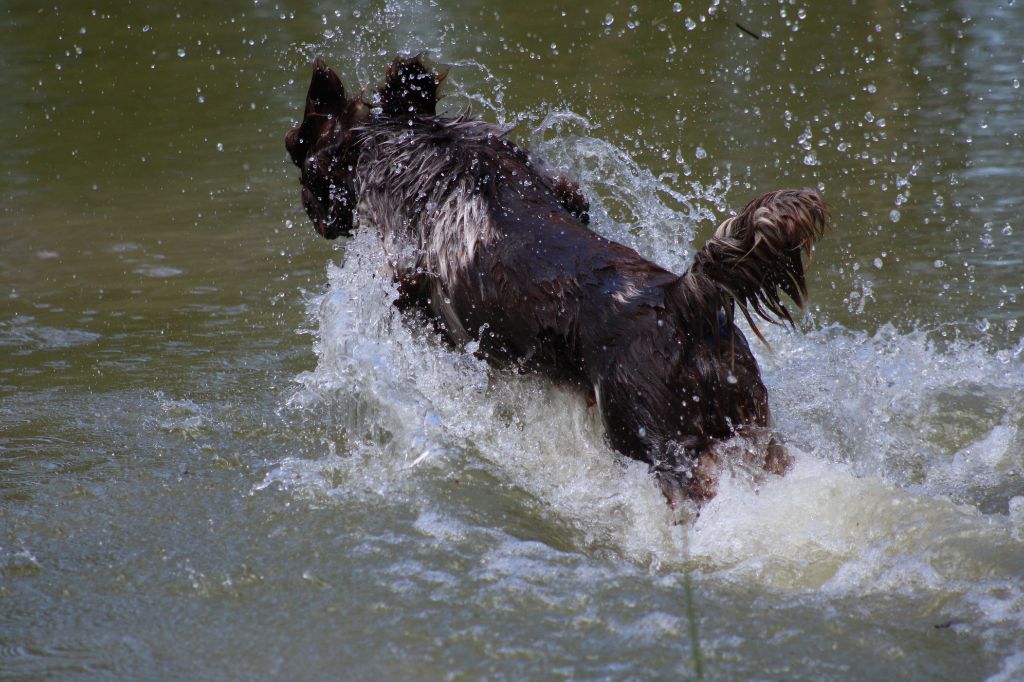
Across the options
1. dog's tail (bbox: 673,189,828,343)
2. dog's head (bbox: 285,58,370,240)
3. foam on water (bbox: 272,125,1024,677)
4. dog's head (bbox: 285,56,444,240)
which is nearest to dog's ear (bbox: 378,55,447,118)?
dog's head (bbox: 285,56,444,240)

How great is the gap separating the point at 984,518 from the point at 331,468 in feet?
7.85

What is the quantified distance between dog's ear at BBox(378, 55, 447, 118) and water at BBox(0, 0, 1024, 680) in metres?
0.60

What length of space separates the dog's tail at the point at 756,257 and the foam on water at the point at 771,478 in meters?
0.59

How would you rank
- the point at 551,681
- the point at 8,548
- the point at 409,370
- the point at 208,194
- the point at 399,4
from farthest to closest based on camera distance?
1. the point at 399,4
2. the point at 208,194
3. the point at 409,370
4. the point at 8,548
5. the point at 551,681

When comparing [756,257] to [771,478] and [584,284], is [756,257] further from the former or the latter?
[771,478]

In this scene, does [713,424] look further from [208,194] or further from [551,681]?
[208,194]

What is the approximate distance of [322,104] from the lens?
5359 millimetres

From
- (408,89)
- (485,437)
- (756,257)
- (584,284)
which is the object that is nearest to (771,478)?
(756,257)

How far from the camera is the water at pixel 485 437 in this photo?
3180 millimetres

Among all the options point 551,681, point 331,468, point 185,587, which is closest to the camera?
point 551,681

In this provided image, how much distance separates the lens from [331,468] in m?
4.39

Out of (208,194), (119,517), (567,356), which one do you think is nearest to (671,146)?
(208,194)


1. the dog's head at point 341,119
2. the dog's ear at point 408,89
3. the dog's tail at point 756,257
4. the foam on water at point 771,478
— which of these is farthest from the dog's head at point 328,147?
the dog's tail at point 756,257

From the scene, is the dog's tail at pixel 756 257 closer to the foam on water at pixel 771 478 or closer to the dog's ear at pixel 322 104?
the foam on water at pixel 771 478
